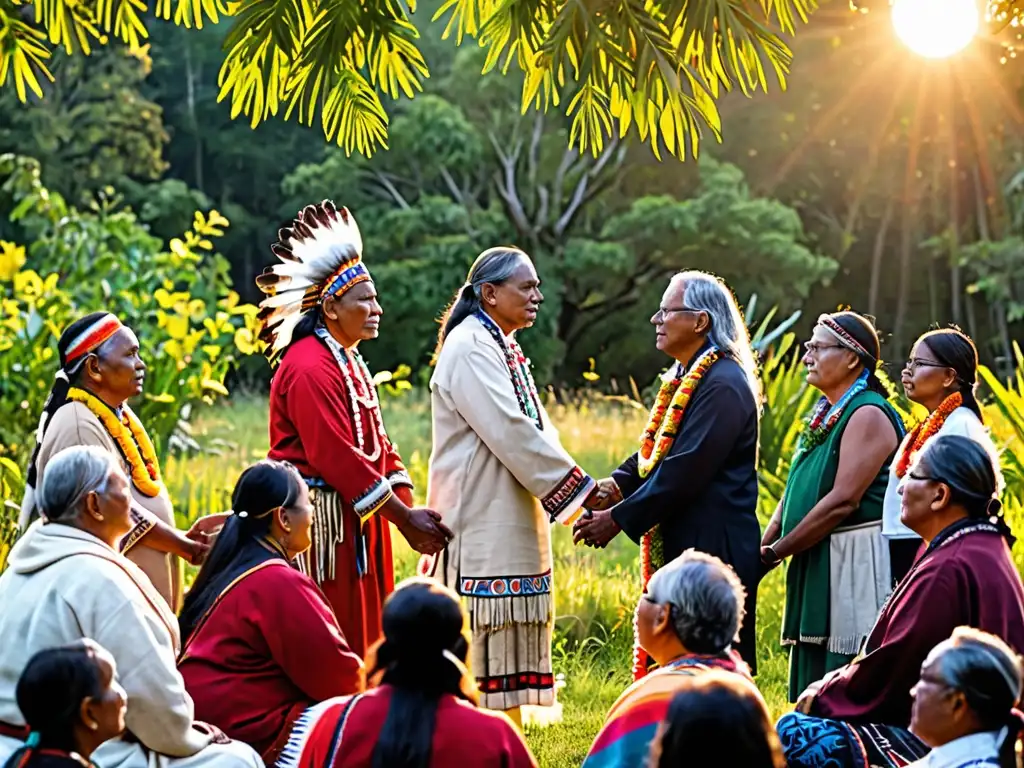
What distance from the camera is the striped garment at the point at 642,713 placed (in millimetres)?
3256

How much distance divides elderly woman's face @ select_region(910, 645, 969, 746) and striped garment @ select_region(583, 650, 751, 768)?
388 mm

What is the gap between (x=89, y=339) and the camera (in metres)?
5.31

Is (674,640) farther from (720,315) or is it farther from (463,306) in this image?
(463,306)

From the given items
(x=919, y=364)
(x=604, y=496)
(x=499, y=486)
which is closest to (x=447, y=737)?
(x=499, y=486)

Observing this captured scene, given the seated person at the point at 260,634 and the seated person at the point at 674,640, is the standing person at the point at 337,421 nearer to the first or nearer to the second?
the seated person at the point at 260,634

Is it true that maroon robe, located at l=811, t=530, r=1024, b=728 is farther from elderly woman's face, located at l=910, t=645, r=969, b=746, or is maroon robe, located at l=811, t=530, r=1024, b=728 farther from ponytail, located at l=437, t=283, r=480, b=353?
ponytail, located at l=437, t=283, r=480, b=353

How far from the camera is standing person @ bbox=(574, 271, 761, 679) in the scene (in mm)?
5168

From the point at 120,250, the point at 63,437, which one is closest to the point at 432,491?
the point at 63,437

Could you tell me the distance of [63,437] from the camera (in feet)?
17.0

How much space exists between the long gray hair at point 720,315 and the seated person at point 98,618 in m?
2.32

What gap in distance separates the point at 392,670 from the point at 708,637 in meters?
0.73

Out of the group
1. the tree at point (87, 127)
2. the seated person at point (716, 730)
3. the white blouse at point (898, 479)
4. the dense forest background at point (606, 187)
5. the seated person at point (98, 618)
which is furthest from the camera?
the tree at point (87, 127)

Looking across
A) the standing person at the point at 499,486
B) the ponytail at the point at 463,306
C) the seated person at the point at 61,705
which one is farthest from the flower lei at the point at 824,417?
the seated person at the point at 61,705

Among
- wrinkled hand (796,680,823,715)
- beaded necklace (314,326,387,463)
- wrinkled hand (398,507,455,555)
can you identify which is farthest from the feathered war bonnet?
wrinkled hand (796,680,823,715)
